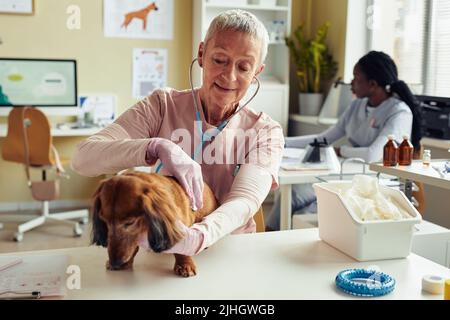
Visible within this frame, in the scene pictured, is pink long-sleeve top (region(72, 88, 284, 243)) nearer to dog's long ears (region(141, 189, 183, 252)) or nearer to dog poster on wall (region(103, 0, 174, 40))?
dog's long ears (region(141, 189, 183, 252))

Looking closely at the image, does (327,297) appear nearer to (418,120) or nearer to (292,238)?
(292,238)

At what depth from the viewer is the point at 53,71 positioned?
14.6 feet

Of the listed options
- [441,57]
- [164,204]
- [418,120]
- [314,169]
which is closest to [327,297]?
[164,204]

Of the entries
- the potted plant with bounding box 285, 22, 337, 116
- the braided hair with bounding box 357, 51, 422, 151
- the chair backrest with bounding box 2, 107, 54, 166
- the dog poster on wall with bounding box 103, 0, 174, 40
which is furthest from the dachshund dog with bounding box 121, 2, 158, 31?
the braided hair with bounding box 357, 51, 422, 151

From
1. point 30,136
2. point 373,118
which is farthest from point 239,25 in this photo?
point 30,136

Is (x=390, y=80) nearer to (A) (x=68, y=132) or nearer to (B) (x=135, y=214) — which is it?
(A) (x=68, y=132)

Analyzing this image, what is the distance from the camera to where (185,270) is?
1137mm

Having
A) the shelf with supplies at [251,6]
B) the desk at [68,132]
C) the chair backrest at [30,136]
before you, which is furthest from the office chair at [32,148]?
the shelf with supplies at [251,6]

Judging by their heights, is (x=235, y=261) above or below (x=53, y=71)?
below

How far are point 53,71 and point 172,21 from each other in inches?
43.7

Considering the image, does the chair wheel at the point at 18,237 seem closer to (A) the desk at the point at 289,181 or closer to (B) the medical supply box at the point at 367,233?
(A) the desk at the point at 289,181

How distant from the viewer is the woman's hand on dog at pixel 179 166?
1.13 metres

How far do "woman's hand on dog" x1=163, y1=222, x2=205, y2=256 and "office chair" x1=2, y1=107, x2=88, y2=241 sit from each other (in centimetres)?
293
